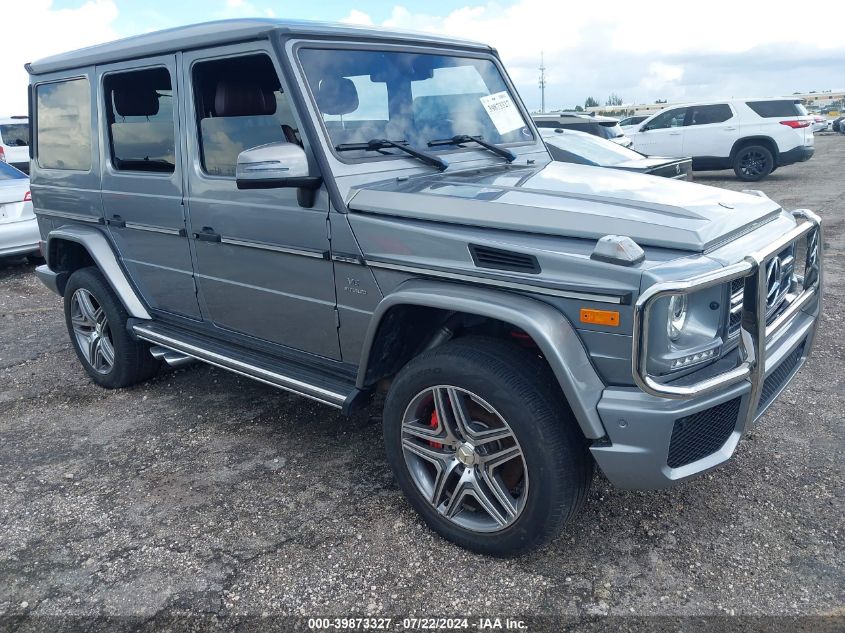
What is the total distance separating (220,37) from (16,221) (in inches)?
244

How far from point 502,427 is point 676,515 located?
1038 mm

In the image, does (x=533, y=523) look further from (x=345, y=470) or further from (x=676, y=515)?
(x=345, y=470)

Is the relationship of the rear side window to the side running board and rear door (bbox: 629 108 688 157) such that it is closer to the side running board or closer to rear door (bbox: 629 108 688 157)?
rear door (bbox: 629 108 688 157)

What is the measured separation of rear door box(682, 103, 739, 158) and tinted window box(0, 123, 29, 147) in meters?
Answer: 14.3

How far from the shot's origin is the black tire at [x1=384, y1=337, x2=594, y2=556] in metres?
2.51

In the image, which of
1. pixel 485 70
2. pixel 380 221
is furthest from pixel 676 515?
pixel 485 70

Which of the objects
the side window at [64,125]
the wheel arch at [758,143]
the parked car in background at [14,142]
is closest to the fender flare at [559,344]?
the side window at [64,125]

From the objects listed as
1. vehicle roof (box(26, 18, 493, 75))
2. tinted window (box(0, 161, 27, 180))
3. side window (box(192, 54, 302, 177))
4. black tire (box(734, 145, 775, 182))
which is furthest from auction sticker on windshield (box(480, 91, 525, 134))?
black tire (box(734, 145, 775, 182))

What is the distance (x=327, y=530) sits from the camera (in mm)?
3107

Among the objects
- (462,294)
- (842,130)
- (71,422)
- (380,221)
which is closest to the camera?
(462,294)

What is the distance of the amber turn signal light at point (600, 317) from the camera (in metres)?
2.31

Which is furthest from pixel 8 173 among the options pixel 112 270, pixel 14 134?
pixel 14 134

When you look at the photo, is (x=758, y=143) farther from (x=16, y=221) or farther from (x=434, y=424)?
(x=434, y=424)

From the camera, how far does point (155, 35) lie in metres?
3.81
